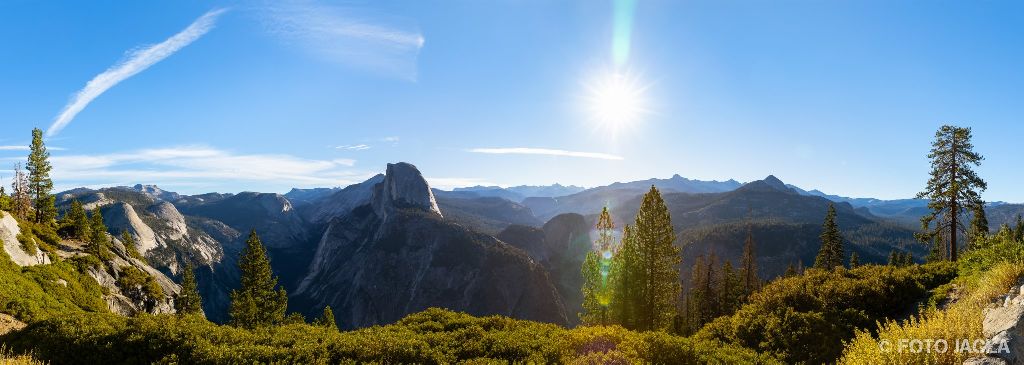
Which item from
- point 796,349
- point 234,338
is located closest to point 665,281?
point 796,349

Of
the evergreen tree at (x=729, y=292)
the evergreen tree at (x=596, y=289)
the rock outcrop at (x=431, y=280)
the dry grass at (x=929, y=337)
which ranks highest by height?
the dry grass at (x=929, y=337)

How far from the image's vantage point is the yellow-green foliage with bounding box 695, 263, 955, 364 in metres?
16.9

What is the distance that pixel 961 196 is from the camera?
120 feet

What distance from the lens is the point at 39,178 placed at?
64.8 metres

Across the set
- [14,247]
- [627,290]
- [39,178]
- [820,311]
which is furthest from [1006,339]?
[39,178]

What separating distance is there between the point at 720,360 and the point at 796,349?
5037 mm

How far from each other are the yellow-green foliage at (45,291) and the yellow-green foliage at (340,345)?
24.1 feet

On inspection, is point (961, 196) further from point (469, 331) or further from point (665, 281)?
point (469, 331)

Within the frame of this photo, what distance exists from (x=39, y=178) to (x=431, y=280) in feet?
379

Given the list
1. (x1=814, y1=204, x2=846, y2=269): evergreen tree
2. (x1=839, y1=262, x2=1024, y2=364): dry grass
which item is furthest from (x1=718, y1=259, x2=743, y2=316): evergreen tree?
(x1=839, y1=262, x2=1024, y2=364): dry grass

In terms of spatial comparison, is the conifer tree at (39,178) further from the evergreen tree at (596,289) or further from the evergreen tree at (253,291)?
the evergreen tree at (596,289)

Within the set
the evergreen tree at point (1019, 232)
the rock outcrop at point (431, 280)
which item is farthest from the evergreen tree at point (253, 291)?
the rock outcrop at point (431, 280)

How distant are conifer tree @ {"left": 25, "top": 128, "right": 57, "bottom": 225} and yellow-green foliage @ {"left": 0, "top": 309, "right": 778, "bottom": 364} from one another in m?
68.4

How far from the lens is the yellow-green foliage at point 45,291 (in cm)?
2627
